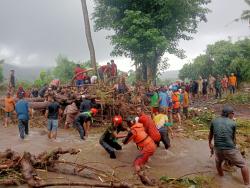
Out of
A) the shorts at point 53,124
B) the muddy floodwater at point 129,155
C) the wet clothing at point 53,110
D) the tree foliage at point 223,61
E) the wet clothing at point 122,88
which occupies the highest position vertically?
the tree foliage at point 223,61

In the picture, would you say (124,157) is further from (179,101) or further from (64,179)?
(179,101)

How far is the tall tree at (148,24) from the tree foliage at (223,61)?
23.7ft

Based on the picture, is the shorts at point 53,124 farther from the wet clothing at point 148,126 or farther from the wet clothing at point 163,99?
the wet clothing at point 163,99

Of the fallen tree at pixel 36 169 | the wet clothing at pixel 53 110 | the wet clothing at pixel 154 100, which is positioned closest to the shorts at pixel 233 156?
the fallen tree at pixel 36 169

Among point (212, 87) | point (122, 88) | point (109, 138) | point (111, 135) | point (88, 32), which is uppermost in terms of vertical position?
point (88, 32)

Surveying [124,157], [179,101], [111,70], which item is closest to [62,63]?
[111,70]

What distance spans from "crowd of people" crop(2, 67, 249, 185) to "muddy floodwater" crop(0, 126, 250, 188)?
0.93 feet

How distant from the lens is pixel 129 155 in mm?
11164

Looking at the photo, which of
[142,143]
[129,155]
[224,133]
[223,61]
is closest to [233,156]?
[224,133]

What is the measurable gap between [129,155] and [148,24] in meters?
12.9

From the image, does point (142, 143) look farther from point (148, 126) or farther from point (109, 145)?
point (109, 145)

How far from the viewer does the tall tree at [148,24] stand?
72.8 ft

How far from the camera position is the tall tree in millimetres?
22203

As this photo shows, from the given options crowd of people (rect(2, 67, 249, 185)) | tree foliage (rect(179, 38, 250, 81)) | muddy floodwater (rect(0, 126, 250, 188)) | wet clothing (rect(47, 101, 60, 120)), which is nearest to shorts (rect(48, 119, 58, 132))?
crowd of people (rect(2, 67, 249, 185))
